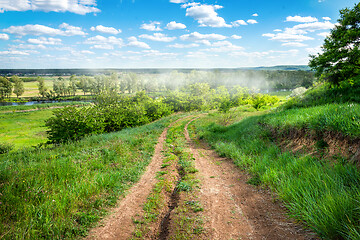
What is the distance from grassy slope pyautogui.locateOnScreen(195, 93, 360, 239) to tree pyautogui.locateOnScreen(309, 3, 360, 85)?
20.5ft

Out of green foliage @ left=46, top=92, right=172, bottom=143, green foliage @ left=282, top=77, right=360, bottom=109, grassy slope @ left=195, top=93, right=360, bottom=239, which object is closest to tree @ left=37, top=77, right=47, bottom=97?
green foliage @ left=46, top=92, right=172, bottom=143

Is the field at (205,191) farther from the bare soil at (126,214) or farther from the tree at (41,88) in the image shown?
the tree at (41,88)

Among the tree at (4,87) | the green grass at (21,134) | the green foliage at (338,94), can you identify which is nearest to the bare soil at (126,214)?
the green foliage at (338,94)

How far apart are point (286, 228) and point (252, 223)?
65cm

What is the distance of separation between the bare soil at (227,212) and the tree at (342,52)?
10.4 metres

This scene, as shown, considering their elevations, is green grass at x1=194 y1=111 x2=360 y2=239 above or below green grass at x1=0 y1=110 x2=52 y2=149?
above

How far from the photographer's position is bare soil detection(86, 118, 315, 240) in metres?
3.53

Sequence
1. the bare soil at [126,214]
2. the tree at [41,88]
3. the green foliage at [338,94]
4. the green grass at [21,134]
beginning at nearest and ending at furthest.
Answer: the bare soil at [126,214]
the green foliage at [338,94]
the green grass at [21,134]
the tree at [41,88]

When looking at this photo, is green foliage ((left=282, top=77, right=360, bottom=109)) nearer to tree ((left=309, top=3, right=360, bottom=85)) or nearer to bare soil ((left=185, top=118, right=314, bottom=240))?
tree ((left=309, top=3, right=360, bottom=85))

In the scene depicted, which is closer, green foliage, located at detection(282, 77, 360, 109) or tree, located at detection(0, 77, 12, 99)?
green foliage, located at detection(282, 77, 360, 109)

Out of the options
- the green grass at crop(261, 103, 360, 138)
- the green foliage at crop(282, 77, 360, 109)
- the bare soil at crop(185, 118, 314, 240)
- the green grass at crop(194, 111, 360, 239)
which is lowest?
the bare soil at crop(185, 118, 314, 240)

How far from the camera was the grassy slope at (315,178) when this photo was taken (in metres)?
2.90

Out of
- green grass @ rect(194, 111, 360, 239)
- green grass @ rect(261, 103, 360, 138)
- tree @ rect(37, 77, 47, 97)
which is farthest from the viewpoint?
tree @ rect(37, 77, 47, 97)

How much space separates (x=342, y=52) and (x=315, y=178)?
1188 centimetres
